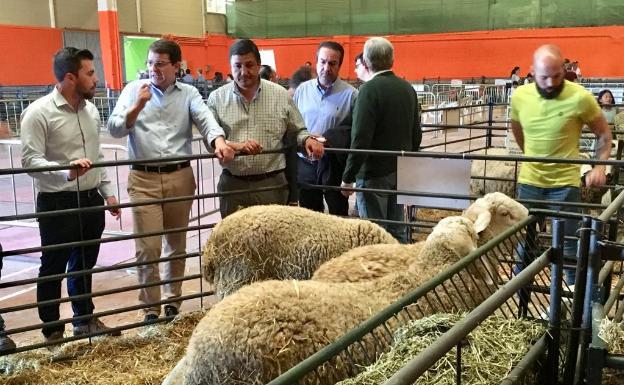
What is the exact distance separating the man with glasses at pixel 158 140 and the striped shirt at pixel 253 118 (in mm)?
151

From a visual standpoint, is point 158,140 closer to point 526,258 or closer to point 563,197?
point 526,258

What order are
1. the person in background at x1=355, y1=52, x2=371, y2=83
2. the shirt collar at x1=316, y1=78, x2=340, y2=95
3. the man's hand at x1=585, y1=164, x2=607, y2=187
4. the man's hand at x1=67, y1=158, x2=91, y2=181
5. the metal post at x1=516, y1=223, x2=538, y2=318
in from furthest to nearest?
the shirt collar at x1=316, y1=78, x2=340, y2=95, the person in background at x1=355, y1=52, x2=371, y2=83, the man's hand at x1=585, y1=164, x2=607, y2=187, the man's hand at x1=67, y1=158, x2=91, y2=181, the metal post at x1=516, y1=223, x2=538, y2=318

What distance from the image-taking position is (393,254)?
3.00 m

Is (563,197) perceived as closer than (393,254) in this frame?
No

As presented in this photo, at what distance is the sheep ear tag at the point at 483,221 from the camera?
310 cm

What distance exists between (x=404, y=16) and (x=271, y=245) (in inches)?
972

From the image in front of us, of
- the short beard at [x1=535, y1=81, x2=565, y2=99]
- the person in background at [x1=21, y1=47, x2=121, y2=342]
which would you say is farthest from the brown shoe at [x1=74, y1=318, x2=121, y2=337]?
the short beard at [x1=535, y1=81, x2=565, y2=99]

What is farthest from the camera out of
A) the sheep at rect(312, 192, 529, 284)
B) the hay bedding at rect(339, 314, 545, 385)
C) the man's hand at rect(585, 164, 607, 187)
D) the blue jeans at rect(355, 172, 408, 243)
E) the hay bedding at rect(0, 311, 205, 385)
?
the blue jeans at rect(355, 172, 408, 243)

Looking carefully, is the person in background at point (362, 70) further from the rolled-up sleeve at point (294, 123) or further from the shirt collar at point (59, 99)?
the shirt collar at point (59, 99)

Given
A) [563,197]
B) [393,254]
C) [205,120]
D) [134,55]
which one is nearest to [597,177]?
[563,197]

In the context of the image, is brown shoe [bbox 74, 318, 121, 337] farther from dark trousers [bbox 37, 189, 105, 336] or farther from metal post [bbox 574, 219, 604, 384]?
metal post [bbox 574, 219, 604, 384]

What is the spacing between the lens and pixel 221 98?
4121mm

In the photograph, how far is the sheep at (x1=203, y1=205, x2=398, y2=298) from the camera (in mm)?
3369

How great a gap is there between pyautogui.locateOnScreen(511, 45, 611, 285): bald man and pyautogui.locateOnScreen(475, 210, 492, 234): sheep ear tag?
86 cm
